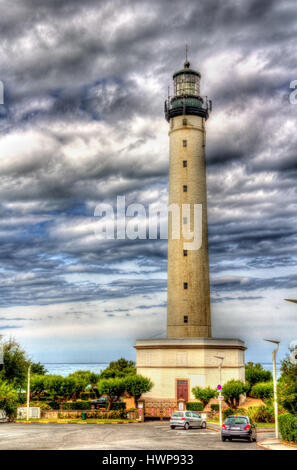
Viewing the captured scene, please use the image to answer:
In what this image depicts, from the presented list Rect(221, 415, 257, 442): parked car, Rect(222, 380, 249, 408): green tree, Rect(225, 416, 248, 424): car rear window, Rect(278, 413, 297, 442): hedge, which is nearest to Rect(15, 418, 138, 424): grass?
Rect(222, 380, 249, 408): green tree

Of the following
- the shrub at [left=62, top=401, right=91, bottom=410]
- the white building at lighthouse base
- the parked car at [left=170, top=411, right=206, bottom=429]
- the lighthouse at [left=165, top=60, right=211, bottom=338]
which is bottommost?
the shrub at [left=62, top=401, right=91, bottom=410]

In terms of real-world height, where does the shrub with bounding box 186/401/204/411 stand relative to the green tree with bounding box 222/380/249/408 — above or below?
below

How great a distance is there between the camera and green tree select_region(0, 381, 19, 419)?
4438cm

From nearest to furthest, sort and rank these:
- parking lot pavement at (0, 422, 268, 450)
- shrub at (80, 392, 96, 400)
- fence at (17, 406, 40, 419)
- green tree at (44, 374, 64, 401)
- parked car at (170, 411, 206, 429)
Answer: parking lot pavement at (0, 422, 268, 450), parked car at (170, 411, 206, 429), fence at (17, 406, 40, 419), green tree at (44, 374, 64, 401), shrub at (80, 392, 96, 400)

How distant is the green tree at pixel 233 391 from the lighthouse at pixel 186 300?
2.67m

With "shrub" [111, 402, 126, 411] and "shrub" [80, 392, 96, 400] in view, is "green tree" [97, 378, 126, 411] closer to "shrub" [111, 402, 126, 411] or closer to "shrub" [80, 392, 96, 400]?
"shrub" [111, 402, 126, 411]

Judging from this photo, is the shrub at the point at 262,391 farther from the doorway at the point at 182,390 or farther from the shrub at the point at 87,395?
the shrub at the point at 87,395

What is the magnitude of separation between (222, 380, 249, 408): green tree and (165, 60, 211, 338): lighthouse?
21.5ft

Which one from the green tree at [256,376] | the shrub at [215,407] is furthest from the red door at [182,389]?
the green tree at [256,376]

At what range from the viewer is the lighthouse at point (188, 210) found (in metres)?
53.3

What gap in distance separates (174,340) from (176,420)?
15.8m

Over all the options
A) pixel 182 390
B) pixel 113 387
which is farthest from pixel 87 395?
pixel 113 387
